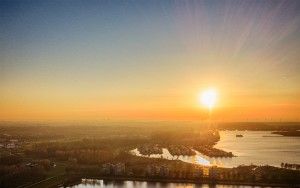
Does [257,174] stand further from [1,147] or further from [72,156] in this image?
[1,147]

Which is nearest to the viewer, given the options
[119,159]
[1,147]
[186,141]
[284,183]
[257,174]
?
[284,183]

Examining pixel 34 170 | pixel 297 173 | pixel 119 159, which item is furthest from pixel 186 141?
pixel 34 170

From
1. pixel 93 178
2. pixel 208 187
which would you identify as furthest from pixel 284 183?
pixel 93 178

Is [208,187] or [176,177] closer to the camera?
[208,187]

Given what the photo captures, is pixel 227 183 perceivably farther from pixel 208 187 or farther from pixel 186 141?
pixel 186 141

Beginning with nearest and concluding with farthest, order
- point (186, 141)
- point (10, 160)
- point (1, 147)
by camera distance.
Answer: point (10, 160) → point (1, 147) → point (186, 141)

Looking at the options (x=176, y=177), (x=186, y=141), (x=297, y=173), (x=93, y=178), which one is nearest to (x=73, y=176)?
(x=93, y=178)

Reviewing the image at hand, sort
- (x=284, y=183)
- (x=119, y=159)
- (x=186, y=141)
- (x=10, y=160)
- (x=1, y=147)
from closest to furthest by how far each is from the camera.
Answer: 1. (x=284, y=183)
2. (x=10, y=160)
3. (x=119, y=159)
4. (x=1, y=147)
5. (x=186, y=141)

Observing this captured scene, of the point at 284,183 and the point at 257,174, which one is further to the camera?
the point at 257,174

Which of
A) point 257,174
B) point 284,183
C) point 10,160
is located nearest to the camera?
point 284,183
